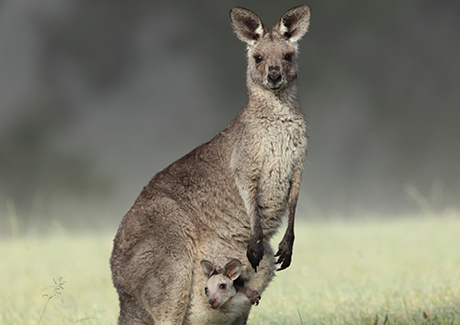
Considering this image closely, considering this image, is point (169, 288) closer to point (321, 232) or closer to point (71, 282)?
point (71, 282)

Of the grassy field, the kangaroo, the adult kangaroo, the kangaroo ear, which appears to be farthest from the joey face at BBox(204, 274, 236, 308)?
the kangaroo ear

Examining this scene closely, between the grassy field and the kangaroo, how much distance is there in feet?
3.71

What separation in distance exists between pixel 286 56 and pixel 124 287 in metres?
2.73

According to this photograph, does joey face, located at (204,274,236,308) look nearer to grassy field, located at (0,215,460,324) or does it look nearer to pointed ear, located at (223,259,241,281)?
pointed ear, located at (223,259,241,281)

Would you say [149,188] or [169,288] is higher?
[149,188]

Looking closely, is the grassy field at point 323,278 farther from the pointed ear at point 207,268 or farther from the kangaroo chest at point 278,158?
the kangaroo chest at point 278,158

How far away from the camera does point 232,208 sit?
5.43 metres

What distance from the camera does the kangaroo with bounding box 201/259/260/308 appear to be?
5.08 metres

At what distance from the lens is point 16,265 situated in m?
10.5

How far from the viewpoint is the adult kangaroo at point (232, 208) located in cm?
518

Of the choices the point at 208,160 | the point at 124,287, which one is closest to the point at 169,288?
the point at 124,287

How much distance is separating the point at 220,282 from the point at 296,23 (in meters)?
2.69

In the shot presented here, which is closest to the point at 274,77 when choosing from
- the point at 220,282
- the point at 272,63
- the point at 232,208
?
the point at 272,63

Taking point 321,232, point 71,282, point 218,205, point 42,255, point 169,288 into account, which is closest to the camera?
point 169,288
